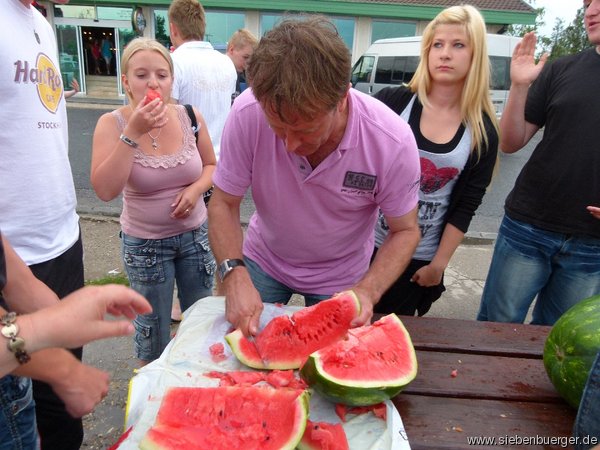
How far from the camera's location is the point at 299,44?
5.35ft

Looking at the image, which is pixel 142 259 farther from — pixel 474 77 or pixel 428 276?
pixel 474 77

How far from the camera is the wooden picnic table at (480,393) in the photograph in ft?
5.20

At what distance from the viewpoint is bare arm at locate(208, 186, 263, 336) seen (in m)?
2.02

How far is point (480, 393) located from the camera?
176 centimetres

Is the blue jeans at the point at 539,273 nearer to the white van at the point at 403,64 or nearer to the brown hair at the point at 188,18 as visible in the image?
the brown hair at the point at 188,18

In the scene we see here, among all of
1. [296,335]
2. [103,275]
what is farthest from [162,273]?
[103,275]

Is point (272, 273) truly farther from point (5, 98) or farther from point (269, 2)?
point (269, 2)

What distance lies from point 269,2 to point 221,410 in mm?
20747

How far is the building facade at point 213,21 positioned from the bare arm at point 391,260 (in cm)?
1934

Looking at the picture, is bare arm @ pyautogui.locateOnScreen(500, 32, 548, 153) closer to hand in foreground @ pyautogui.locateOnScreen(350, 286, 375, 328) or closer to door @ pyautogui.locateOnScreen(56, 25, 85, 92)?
hand in foreground @ pyautogui.locateOnScreen(350, 286, 375, 328)

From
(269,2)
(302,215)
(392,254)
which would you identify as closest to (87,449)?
(302,215)

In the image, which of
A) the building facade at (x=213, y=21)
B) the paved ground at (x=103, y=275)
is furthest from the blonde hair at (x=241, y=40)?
the building facade at (x=213, y=21)

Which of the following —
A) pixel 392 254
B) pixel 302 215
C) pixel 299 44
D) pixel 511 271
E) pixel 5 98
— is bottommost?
pixel 511 271

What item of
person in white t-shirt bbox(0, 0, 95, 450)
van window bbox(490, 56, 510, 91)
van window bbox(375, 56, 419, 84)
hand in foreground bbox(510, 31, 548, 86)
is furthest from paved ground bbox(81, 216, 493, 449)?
van window bbox(375, 56, 419, 84)
